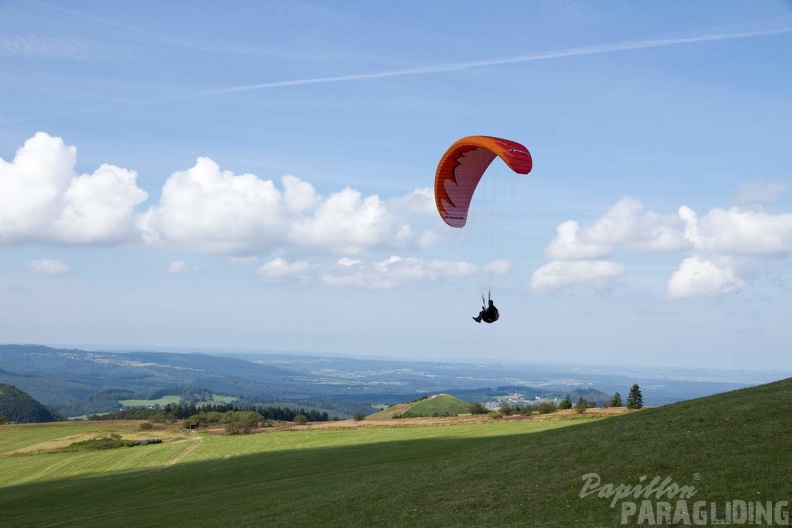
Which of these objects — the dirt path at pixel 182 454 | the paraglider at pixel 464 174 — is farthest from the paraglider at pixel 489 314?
the dirt path at pixel 182 454

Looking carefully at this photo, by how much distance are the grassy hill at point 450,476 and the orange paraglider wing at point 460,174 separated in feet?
46.4

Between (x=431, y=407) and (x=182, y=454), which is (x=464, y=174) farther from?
(x=431, y=407)

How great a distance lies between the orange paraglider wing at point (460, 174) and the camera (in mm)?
33188

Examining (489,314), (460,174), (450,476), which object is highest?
(460,174)

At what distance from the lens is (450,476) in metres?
30.6

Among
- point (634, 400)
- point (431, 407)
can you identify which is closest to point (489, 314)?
point (634, 400)

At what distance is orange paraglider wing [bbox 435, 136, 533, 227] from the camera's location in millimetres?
33188

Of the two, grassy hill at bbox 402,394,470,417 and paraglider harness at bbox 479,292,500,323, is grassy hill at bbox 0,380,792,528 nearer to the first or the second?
paraglider harness at bbox 479,292,500,323

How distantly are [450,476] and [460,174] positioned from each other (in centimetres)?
1672

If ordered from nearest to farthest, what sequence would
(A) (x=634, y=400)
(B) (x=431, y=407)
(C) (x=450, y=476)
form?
1. (C) (x=450, y=476)
2. (A) (x=634, y=400)
3. (B) (x=431, y=407)

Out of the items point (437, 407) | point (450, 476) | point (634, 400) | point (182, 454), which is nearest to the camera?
point (450, 476)

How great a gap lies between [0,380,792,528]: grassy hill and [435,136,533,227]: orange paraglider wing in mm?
14138

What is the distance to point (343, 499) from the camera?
29562 mm

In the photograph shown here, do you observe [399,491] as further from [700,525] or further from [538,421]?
[538,421]
